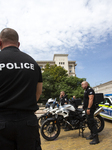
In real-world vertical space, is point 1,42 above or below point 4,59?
above

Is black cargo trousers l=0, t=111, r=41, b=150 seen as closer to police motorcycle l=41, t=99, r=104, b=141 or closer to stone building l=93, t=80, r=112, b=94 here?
police motorcycle l=41, t=99, r=104, b=141

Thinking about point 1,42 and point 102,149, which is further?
point 102,149

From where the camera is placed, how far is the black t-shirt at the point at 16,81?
137cm

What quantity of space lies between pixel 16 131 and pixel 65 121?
4.02m

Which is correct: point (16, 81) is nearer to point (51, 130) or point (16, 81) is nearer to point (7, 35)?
point (7, 35)

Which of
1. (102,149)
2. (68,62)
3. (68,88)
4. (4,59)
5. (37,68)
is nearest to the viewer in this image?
(4,59)

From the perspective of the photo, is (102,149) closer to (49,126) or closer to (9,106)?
(49,126)

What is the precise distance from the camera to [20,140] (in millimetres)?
1334

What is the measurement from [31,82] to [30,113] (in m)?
0.33

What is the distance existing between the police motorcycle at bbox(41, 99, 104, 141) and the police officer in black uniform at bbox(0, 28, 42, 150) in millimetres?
3431

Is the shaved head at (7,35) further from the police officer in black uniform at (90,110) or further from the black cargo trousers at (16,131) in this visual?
the police officer in black uniform at (90,110)

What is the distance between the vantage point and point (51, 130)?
185 inches

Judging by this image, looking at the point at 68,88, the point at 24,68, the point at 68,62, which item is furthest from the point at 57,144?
the point at 68,62

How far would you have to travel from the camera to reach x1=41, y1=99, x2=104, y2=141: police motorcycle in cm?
470
